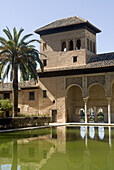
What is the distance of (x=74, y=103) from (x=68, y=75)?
4532 mm

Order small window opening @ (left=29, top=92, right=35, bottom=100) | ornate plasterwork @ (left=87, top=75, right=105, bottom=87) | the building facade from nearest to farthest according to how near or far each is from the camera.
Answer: ornate plasterwork @ (left=87, top=75, right=105, bottom=87)
the building facade
small window opening @ (left=29, top=92, right=35, bottom=100)

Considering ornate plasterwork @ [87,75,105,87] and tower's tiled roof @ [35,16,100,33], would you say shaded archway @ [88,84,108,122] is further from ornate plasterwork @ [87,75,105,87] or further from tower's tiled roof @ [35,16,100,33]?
tower's tiled roof @ [35,16,100,33]

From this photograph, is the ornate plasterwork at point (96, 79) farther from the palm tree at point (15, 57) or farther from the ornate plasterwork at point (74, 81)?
the palm tree at point (15, 57)

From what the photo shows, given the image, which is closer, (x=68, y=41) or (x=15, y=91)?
(x=15, y=91)

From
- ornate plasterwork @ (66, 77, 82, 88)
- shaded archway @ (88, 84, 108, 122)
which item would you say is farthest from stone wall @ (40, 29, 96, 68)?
shaded archway @ (88, 84, 108, 122)

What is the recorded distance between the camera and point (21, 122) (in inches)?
853

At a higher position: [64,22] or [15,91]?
[64,22]

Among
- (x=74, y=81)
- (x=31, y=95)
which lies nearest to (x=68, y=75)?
(x=74, y=81)

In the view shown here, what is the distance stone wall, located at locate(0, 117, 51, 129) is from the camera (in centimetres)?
2006

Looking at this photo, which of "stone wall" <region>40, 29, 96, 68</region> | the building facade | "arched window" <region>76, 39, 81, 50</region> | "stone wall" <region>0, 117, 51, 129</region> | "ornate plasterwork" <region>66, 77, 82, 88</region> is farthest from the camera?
"arched window" <region>76, 39, 81, 50</region>

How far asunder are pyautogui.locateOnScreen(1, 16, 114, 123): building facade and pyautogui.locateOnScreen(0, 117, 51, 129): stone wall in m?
3.95

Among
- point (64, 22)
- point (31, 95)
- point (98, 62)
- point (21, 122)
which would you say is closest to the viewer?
point (21, 122)

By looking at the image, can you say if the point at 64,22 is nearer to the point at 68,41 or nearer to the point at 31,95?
the point at 68,41

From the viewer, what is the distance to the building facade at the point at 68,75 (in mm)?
27719
